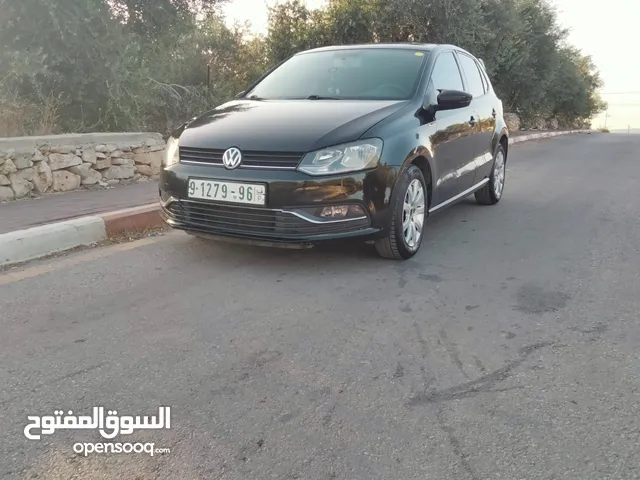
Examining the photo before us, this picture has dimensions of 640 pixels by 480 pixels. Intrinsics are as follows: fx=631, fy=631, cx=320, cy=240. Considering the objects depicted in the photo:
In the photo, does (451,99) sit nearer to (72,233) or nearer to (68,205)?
(72,233)

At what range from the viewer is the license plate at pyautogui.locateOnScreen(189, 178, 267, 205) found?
4137 millimetres

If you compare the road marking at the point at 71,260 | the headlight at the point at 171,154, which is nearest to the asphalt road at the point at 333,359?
the road marking at the point at 71,260

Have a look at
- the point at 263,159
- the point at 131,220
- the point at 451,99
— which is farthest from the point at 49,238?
the point at 451,99

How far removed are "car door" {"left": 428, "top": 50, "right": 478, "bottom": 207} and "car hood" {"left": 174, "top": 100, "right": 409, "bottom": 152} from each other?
56cm

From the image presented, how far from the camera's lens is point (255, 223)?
13.8 feet

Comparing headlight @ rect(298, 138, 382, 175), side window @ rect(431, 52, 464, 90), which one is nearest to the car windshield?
side window @ rect(431, 52, 464, 90)

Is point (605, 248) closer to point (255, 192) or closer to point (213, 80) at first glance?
point (255, 192)

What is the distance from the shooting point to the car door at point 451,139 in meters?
5.16

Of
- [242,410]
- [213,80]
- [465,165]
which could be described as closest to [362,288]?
[242,410]

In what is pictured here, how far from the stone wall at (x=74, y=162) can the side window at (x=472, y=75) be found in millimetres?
3924

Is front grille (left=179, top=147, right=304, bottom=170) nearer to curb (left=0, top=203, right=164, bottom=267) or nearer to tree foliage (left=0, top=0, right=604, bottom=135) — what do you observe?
curb (left=0, top=203, right=164, bottom=267)

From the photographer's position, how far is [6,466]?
2.13 m

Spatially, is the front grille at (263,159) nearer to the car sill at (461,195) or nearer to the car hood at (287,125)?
the car hood at (287,125)

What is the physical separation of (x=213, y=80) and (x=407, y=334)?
11.5 metres
